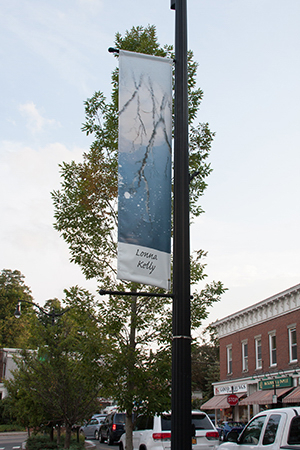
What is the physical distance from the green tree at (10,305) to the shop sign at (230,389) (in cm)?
2969

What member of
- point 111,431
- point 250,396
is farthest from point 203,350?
point 111,431

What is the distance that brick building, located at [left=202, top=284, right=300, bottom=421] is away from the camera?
3044 centimetres

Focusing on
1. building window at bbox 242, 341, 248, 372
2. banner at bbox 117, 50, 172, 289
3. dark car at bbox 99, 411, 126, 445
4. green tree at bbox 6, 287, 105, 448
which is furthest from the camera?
building window at bbox 242, 341, 248, 372

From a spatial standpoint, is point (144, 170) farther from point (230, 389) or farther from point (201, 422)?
point (230, 389)

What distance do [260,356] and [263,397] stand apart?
146 inches

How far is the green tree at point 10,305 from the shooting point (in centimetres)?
6650

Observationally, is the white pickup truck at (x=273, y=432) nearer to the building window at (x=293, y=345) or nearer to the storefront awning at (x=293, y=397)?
the storefront awning at (x=293, y=397)

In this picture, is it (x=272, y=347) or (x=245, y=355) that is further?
(x=245, y=355)

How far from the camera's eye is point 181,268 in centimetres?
423

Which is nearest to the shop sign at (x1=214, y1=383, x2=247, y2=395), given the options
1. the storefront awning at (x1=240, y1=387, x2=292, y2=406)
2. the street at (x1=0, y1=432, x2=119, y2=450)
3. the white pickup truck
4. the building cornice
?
the storefront awning at (x1=240, y1=387, x2=292, y2=406)

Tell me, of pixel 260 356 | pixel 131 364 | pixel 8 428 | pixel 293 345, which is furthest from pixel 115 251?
pixel 8 428

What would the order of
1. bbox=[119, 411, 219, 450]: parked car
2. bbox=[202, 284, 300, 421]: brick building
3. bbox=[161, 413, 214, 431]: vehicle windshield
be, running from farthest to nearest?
bbox=[202, 284, 300, 421]: brick building → bbox=[161, 413, 214, 431]: vehicle windshield → bbox=[119, 411, 219, 450]: parked car

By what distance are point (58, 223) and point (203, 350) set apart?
70.9 meters

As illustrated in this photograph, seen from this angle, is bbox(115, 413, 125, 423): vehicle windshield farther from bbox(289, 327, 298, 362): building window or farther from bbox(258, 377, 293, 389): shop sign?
bbox(289, 327, 298, 362): building window
